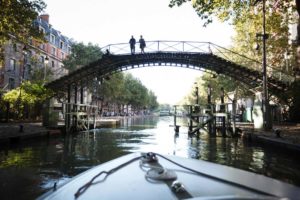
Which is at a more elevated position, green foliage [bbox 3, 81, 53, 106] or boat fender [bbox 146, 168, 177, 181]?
green foliage [bbox 3, 81, 53, 106]

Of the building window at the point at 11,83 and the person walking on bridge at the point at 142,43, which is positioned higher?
the person walking on bridge at the point at 142,43

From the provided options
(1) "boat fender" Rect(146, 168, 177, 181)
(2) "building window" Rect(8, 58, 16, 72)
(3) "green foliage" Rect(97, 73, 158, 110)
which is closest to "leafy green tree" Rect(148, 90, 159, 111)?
(3) "green foliage" Rect(97, 73, 158, 110)

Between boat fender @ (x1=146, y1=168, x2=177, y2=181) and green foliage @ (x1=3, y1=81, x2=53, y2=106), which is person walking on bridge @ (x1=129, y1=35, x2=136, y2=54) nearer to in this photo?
green foliage @ (x1=3, y1=81, x2=53, y2=106)

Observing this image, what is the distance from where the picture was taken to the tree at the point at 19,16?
57.3 ft

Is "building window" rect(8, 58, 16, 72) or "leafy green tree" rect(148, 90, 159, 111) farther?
"leafy green tree" rect(148, 90, 159, 111)

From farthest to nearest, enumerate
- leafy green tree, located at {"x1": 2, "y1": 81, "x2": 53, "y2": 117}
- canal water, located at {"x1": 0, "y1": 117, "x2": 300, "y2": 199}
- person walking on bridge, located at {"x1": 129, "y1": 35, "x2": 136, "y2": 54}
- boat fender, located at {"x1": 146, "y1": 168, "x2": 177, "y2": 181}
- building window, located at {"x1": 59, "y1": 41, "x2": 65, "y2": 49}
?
1. building window, located at {"x1": 59, "y1": 41, "x2": 65, "y2": 49}
2. person walking on bridge, located at {"x1": 129, "y1": 35, "x2": 136, "y2": 54}
3. leafy green tree, located at {"x1": 2, "y1": 81, "x2": 53, "y2": 117}
4. canal water, located at {"x1": 0, "y1": 117, "x2": 300, "y2": 199}
5. boat fender, located at {"x1": 146, "y1": 168, "x2": 177, "y2": 181}

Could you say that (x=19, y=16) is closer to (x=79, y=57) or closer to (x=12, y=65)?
(x=12, y=65)

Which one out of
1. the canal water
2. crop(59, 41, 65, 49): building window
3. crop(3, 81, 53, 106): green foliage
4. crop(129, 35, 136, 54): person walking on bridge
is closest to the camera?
the canal water

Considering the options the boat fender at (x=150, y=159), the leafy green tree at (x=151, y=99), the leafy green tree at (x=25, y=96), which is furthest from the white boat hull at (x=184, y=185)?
the leafy green tree at (x=151, y=99)

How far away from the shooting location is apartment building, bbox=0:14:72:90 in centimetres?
4341

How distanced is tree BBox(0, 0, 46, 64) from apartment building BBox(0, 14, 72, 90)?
11192 mm

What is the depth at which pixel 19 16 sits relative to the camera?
1792 centimetres

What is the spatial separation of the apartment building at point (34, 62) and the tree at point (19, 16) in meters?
11.2

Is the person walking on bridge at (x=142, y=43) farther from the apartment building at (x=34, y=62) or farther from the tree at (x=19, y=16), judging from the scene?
the tree at (x=19, y=16)
